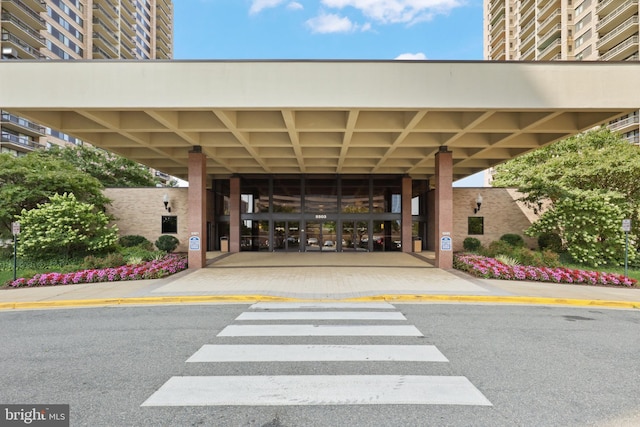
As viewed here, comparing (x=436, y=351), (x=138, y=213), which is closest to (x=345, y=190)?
(x=138, y=213)

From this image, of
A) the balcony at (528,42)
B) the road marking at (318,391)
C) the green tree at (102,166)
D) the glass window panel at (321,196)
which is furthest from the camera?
the balcony at (528,42)

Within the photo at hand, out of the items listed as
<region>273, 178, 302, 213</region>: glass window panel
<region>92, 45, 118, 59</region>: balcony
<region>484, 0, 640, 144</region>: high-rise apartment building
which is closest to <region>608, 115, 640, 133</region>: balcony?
<region>484, 0, 640, 144</region>: high-rise apartment building

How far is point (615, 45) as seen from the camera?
131 feet

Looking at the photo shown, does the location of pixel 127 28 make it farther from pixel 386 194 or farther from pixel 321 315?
pixel 321 315

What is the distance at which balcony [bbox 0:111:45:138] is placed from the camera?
132ft

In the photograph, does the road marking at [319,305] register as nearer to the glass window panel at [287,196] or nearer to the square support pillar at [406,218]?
the glass window panel at [287,196]

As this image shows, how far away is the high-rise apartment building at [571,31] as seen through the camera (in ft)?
124

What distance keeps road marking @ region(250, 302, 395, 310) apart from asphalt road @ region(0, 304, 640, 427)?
69cm

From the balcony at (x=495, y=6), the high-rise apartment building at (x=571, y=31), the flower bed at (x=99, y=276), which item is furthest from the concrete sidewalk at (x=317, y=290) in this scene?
the balcony at (x=495, y=6)

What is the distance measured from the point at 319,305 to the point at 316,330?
211 cm

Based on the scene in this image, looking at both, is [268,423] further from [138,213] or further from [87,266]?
[138,213]

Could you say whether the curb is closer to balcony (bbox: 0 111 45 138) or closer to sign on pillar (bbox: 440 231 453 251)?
sign on pillar (bbox: 440 231 453 251)

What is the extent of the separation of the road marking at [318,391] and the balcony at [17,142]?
53.4 m

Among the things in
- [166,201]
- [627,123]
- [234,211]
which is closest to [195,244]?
[234,211]
